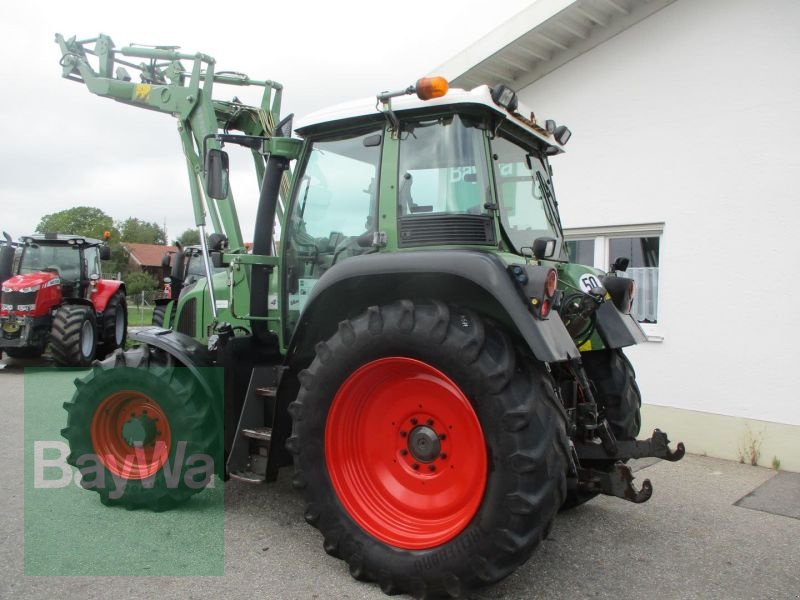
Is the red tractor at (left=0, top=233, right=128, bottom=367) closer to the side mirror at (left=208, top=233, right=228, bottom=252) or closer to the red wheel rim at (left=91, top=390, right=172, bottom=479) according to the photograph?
the red wheel rim at (left=91, top=390, right=172, bottom=479)

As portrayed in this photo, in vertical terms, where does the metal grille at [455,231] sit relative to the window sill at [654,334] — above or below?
above

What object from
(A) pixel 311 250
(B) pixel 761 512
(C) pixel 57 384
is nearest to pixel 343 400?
(A) pixel 311 250

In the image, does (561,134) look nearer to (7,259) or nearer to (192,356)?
(192,356)

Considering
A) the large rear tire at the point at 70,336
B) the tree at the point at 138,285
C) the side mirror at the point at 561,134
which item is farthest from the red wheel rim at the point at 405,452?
the tree at the point at 138,285

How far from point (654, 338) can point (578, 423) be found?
298cm

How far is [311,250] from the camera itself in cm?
420

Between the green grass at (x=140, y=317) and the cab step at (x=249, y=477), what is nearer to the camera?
the cab step at (x=249, y=477)

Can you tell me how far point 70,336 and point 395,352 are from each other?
31.1ft

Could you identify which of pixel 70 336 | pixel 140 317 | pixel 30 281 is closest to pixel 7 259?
pixel 30 281

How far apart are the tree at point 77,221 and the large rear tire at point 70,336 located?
60.2 m

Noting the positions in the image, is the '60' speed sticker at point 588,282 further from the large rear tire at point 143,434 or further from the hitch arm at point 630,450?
the large rear tire at point 143,434

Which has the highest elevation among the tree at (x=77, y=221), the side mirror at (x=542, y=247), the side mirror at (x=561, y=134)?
the tree at (x=77, y=221)

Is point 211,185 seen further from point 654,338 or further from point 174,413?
point 654,338

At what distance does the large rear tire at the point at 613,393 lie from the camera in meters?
4.33
